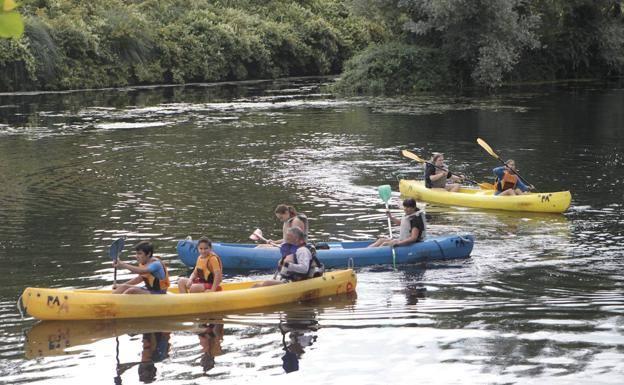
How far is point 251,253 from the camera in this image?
13.0 metres

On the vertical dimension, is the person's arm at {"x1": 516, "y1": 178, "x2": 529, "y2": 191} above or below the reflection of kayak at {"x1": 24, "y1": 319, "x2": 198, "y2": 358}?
→ above

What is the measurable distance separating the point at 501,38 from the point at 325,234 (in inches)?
1025

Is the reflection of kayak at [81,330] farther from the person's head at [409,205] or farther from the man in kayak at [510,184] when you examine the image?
the man in kayak at [510,184]

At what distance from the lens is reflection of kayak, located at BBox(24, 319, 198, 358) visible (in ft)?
33.1

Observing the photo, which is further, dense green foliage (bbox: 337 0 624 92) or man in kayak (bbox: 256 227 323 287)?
dense green foliage (bbox: 337 0 624 92)

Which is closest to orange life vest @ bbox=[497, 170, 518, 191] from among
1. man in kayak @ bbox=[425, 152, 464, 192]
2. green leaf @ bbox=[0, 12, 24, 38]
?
man in kayak @ bbox=[425, 152, 464, 192]

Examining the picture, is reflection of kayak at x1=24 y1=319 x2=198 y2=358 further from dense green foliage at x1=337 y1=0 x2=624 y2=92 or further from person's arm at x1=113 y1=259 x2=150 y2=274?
dense green foliage at x1=337 y1=0 x2=624 y2=92

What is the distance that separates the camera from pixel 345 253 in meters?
13.1

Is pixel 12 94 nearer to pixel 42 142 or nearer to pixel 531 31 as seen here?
pixel 42 142

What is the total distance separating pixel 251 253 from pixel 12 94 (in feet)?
105

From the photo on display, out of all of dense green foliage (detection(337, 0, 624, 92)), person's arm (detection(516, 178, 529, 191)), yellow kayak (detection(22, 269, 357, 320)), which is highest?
dense green foliage (detection(337, 0, 624, 92))

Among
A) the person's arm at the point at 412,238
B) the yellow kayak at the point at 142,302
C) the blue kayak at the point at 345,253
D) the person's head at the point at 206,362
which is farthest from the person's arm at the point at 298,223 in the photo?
the person's head at the point at 206,362

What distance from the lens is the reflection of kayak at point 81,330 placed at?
33.1ft

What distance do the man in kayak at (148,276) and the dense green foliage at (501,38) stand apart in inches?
1130
